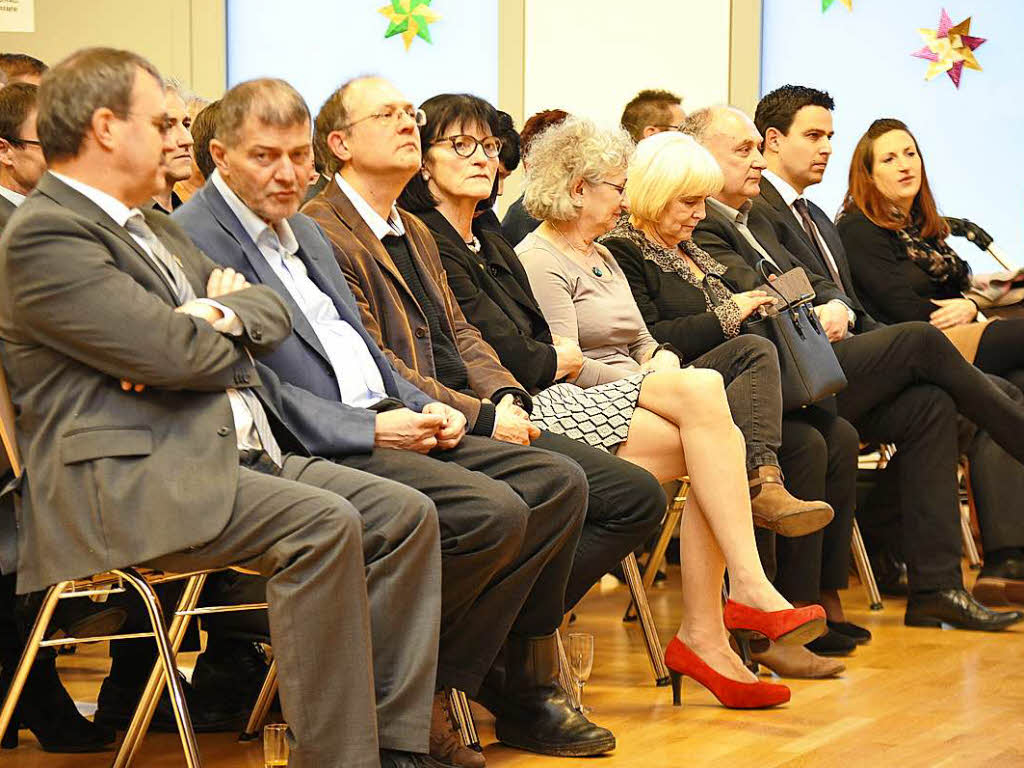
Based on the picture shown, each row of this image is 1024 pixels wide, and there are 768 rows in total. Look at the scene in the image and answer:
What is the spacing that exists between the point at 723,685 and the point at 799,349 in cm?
110

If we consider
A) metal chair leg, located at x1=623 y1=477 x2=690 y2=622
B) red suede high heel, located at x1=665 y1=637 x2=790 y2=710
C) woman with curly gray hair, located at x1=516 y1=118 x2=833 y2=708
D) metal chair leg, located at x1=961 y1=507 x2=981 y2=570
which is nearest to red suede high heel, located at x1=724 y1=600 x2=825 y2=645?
woman with curly gray hair, located at x1=516 y1=118 x2=833 y2=708

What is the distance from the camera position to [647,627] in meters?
3.57

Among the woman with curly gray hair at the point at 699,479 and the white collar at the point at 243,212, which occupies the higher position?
the white collar at the point at 243,212

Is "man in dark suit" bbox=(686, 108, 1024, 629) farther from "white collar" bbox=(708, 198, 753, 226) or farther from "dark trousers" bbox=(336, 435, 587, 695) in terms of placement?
"dark trousers" bbox=(336, 435, 587, 695)

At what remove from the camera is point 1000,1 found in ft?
21.0

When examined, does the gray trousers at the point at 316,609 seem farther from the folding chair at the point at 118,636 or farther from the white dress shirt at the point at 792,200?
the white dress shirt at the point at 792,200

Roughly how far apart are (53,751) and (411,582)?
927mm

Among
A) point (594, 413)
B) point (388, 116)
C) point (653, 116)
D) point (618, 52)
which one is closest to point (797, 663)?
point (594, 413)

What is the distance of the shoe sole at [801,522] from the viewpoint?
350 centimetres

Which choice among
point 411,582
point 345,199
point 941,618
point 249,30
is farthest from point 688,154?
point 249,30

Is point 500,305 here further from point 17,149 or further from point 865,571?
point 865,571

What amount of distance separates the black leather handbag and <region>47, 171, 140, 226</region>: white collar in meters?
2.05

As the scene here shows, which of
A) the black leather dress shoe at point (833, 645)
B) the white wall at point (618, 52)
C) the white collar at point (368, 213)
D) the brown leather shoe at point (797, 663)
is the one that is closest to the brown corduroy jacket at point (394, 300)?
the white collar at point (368, 213)

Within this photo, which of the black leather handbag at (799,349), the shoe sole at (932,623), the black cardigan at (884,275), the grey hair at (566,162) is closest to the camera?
the grey hair at (566,162)
